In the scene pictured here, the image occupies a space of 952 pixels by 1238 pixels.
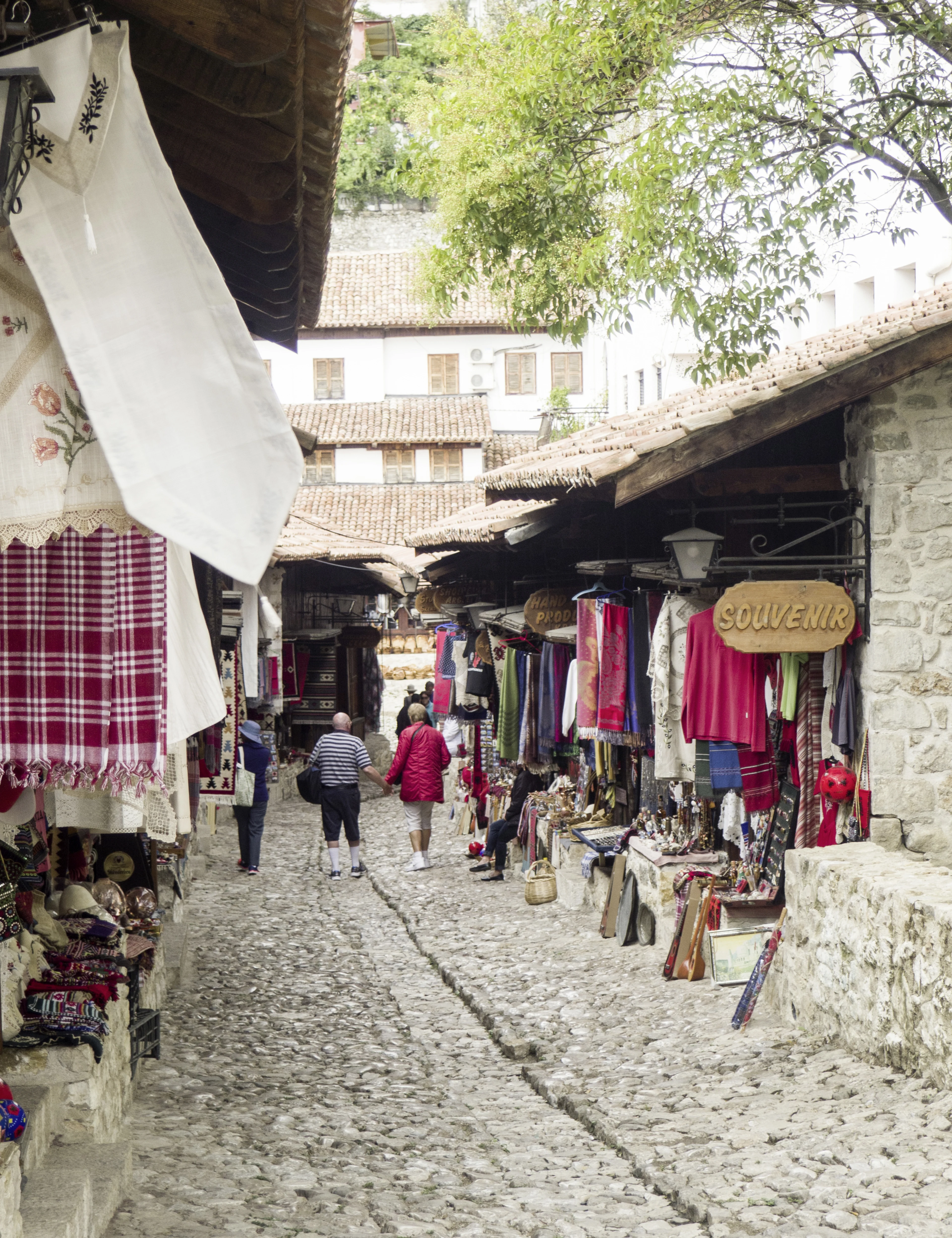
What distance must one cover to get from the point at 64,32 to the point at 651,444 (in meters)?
5.68

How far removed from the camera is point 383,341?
4041cm

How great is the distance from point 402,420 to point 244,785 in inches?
1066

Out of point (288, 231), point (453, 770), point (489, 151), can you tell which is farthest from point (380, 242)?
point (288, 231)

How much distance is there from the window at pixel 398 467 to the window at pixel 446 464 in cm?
56

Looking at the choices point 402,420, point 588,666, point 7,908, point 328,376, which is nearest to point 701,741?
point 588,666

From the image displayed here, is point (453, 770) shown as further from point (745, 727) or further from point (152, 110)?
point (152, 110)

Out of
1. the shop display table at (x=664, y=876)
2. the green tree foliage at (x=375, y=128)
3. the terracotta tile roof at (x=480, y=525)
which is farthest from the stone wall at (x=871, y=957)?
the green tree foliage at (x=375, y=128)

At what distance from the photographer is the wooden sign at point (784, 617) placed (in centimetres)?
790

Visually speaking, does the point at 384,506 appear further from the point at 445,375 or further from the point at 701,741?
the point at 701,741

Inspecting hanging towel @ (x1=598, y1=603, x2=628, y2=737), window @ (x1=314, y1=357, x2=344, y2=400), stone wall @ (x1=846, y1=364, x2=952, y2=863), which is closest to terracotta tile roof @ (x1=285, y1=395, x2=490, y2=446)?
window @ (x1=314, y1=357, x2=344, y2=400)

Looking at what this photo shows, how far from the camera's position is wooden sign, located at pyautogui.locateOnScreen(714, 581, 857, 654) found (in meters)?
7.90

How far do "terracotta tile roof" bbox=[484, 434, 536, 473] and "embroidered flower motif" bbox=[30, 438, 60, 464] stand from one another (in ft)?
113

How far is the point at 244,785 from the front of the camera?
42.6ft

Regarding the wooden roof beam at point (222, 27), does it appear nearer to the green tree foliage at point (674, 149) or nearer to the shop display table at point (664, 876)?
the green tree foliage at point (674, 149)
